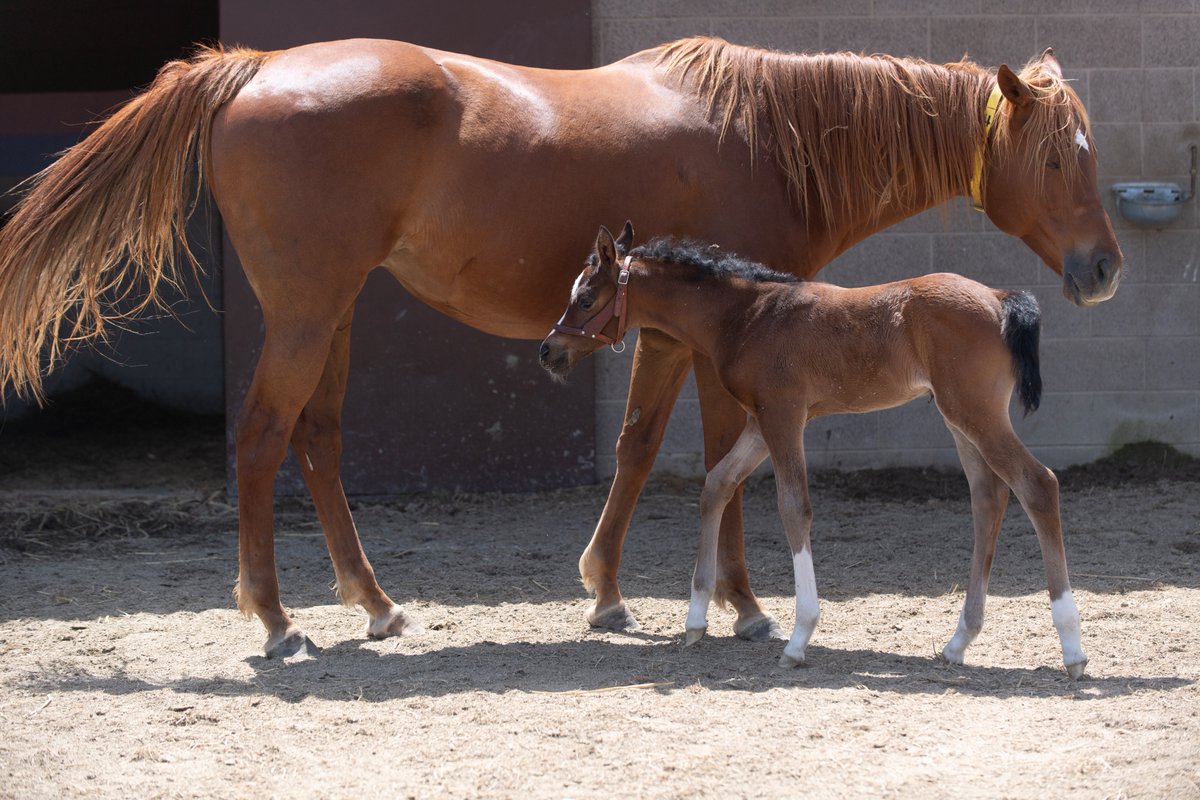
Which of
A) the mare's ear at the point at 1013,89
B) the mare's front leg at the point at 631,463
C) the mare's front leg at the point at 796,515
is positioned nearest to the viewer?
the mare's front leg at the point at 796,515

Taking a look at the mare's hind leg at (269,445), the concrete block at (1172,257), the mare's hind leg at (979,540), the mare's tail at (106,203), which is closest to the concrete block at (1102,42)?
the concrete block at (1172,257)

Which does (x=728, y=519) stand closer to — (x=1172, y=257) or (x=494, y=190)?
(x=494, y=190)

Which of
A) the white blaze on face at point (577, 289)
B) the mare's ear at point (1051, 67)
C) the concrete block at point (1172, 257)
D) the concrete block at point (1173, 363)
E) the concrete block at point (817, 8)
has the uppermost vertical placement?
the concrete block at point (817, 8)

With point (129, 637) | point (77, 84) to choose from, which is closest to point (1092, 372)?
point (129, 637)

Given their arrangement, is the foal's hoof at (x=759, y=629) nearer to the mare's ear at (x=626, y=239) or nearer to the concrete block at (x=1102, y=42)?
the mare's ear at (x=626, y=239)

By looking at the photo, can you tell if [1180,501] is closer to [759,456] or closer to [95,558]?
[759,456]

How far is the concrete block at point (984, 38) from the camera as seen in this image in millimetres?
7020

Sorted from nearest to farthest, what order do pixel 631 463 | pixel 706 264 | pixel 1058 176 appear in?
1. pixel 706 264
2. pixel 1058 176
3. pixel 631 463

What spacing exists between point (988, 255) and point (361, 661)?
15.3ft

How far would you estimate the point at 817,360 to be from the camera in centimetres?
398

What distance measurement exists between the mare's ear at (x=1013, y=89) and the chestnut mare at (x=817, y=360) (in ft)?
2.90

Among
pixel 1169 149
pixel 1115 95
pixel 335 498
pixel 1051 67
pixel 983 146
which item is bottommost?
pixel 335 498

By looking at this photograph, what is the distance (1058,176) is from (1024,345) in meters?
1.02

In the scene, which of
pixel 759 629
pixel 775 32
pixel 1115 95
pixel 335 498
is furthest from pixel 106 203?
pixel 1115 95
